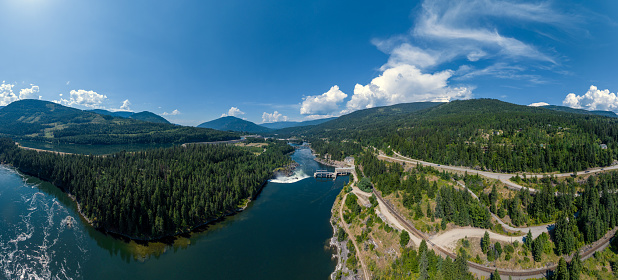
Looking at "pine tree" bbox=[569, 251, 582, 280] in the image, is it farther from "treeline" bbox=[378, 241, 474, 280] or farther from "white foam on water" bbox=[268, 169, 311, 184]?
"white foam on water" bbox=[268, 169, 311, 184]

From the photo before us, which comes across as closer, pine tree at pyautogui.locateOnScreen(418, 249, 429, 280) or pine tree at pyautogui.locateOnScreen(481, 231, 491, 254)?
pine tree at pyautogui.locateOnScreen(418, 249, 429, 280)

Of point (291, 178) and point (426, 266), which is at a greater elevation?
point (291, 178)

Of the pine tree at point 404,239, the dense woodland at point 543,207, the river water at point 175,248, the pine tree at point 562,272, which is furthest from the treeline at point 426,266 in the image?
the river water at point 175,248

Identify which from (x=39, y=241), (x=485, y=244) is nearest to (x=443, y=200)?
(x=485, y=244)

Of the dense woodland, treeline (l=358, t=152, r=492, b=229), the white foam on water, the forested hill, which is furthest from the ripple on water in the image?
the forested hill

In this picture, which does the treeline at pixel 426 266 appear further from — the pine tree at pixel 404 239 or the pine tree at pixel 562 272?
the pine tree at pixel 562 272

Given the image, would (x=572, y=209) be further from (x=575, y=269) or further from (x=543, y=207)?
(x=575, y=269)

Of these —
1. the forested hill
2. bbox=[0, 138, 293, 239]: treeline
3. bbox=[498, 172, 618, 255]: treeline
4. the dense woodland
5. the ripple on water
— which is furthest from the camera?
the forested hill
